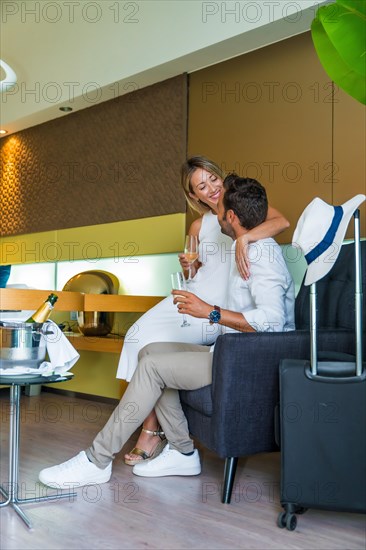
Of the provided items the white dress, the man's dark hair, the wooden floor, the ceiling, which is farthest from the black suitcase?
the ceiling

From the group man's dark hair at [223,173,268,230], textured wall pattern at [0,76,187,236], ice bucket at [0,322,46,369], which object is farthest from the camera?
textured wall pattern at [0,76,187,236]

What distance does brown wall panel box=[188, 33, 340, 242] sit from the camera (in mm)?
3102

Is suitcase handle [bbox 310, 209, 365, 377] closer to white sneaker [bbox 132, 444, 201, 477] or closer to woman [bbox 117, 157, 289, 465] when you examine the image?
woman [bbox 117, 157, 289, 465]

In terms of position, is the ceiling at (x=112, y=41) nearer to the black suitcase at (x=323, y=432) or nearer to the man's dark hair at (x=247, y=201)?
the man's dark hair at (x=247, y=201)

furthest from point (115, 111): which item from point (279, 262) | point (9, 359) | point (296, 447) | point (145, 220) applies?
point (296, 447)

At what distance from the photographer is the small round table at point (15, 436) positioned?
188cm

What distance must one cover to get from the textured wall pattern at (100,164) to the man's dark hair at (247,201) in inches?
55.0

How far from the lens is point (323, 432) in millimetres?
1841

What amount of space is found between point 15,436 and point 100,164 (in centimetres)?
275

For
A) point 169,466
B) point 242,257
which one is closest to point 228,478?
point 169,466

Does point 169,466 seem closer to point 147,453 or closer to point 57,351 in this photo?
point 147,453

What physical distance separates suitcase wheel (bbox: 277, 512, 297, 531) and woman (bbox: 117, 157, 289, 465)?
2.87ft

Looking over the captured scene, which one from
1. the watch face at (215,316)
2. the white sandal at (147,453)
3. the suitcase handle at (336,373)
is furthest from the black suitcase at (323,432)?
the white sandal at (147,453)

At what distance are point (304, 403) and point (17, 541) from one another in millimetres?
952
